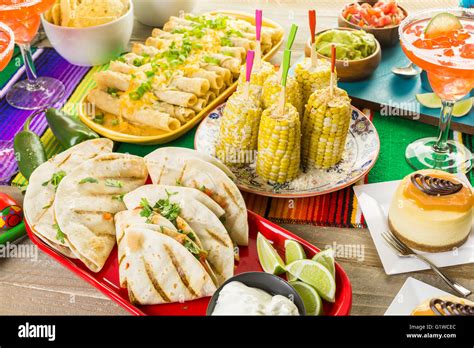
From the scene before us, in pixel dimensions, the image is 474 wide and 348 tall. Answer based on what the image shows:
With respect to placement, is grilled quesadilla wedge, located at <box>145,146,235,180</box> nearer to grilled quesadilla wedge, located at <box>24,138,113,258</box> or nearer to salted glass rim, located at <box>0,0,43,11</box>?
grilled quesadilla wedge, located at <box>24,138,113,258</box>

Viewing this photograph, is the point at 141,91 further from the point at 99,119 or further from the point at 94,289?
the point at 94,289

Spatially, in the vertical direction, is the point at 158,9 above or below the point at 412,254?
above

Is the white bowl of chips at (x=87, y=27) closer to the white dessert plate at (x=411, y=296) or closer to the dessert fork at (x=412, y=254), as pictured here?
the dessert fork at (x=412, y=254)

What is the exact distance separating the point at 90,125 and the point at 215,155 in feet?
2.66

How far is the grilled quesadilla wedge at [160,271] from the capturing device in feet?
6.86

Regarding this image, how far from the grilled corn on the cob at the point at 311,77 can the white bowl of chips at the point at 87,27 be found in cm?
146

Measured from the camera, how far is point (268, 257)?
7.33ft

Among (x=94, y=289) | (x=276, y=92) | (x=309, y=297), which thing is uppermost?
Result: (x=276, y=92)

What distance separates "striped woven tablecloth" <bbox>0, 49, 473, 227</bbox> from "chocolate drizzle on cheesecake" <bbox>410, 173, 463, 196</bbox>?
0.34 meters

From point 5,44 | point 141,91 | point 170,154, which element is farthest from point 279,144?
point 5,44

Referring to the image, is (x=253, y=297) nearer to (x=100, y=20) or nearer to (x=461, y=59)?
(x=461, y=59)

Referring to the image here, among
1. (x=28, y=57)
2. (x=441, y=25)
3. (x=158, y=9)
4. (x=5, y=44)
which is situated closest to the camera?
(x=441, y=25)

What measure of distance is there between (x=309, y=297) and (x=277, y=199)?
749 millimetres

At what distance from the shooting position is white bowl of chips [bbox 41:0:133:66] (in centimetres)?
358
